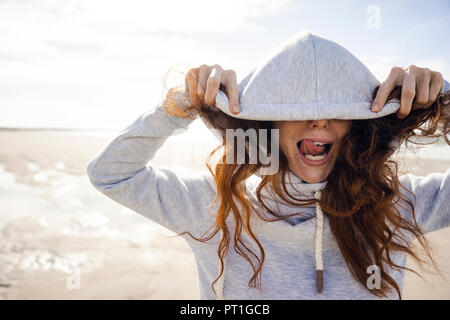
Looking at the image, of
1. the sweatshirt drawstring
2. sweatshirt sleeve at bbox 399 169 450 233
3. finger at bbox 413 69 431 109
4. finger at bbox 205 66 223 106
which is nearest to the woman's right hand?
finger at bbox 205 66 223 106

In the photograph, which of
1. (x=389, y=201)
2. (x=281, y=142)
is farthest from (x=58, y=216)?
(x=389, y=201)

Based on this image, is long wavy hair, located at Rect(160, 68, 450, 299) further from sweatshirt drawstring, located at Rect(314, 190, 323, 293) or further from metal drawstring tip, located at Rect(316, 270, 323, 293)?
metal drawstring tip, located at Rect(316, 270, 323, 293)

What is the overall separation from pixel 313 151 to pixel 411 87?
47 cm

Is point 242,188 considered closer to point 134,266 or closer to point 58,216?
point 134,266

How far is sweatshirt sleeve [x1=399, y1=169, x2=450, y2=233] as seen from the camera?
136 centimetres

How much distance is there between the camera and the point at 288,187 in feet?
4.61

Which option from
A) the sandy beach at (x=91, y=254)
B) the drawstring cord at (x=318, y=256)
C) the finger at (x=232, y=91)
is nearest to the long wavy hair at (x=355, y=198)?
the drawstring cord at (x=318, y=256)

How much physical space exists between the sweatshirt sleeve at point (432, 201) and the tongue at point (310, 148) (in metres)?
0.46

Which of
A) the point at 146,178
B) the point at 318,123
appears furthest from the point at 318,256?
the point at 146,178

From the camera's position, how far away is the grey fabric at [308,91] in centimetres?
118

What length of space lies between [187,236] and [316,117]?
0.80m

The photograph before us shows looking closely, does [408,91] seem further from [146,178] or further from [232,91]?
[146,178]

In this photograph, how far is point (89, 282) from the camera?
3078 millimetres

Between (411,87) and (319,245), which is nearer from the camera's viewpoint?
(411,87)
